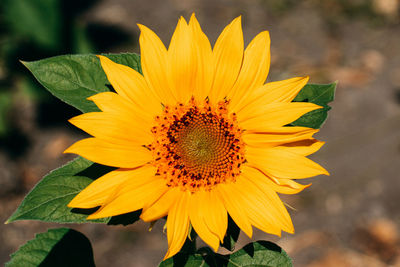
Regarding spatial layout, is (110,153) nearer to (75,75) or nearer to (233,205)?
(75,75)

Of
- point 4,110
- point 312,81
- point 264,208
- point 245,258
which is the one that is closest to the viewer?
point 264,208

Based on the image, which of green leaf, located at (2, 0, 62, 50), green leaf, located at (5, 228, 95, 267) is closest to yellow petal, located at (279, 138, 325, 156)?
green leaf, located at (5, 228, 95, 267)

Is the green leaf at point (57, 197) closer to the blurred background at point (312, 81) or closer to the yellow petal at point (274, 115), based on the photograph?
the yellow petal at point (274, 115)

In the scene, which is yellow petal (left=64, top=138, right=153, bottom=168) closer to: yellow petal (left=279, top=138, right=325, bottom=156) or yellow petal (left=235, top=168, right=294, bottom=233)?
yellow petal (left=235, top=168, right=294, bottom=233)

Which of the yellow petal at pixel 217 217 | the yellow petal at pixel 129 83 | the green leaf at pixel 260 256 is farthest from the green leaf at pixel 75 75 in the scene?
the green leaf at pixel 260 256

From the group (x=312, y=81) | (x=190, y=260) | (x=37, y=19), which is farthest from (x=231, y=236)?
(x=37, y=19)

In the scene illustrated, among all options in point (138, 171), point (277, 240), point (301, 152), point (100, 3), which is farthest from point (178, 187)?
point (100, 3)
